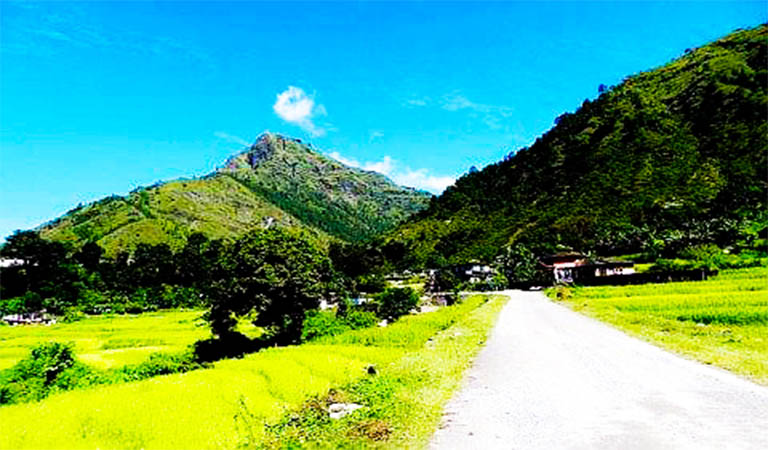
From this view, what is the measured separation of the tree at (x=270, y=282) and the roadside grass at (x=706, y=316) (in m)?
21.5

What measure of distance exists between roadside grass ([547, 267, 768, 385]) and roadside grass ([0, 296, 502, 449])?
33.2 ft

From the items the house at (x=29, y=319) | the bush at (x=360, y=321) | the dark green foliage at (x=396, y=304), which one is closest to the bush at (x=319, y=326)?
the bush at (x=360, y=321)

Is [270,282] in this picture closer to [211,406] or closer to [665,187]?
[211,406]

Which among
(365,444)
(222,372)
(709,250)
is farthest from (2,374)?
(709,250)

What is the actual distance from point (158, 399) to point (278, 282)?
28.2 m

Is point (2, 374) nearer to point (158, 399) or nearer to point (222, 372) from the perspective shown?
point (222, 372)

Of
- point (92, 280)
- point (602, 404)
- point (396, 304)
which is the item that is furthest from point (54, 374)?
point (92, 280)

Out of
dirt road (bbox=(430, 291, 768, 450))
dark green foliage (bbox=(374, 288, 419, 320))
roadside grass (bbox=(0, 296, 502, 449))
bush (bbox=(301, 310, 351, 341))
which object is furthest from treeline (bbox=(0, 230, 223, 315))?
dirt road (bbox=(430, 291, 768, 450))

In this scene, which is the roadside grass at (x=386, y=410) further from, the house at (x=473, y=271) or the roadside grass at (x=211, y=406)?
the house at (x=473, y=271)

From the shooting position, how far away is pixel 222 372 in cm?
1933

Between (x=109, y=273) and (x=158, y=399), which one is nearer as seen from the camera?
(x=158, y=399)

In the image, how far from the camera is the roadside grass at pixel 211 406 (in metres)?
12.6

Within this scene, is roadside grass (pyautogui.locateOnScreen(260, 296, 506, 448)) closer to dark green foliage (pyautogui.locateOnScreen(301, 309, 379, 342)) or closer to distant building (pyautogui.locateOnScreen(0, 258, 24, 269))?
dark green foliage (pyautogui.locateOnScreen(301, 309, 379, 342))

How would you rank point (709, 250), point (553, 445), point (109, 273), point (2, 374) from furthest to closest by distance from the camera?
point (109, 273)
point (709, 250)
point (2, 374)
point (553, 445)
